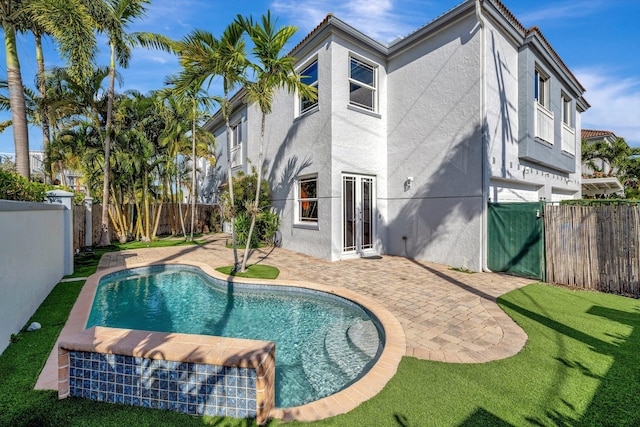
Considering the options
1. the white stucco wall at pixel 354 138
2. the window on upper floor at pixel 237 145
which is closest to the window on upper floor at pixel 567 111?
the white stucco wall at pixel 354 138

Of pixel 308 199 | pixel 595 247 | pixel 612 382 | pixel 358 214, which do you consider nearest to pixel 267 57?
pixel 308 199

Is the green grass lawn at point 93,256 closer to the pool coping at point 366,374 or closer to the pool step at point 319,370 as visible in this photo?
the pool coping at point 366,374

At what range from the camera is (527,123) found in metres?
10.1

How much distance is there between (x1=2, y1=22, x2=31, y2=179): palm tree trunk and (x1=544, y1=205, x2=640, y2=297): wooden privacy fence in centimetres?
1650

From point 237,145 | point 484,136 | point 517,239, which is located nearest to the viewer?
point 517,239

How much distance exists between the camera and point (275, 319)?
599 centimetres

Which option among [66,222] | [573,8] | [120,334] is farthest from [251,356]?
[573,8]

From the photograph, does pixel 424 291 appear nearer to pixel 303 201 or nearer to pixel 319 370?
pixel 319 370

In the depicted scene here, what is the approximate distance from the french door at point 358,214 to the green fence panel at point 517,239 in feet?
14.2

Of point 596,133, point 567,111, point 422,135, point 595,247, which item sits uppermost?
point 596,133

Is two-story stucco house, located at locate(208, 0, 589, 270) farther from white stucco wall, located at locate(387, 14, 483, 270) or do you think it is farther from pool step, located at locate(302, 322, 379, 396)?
pool step, located at locate(302, 322, 379, 396)

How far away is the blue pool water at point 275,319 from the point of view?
402 cm

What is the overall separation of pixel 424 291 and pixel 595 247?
4.60 metres

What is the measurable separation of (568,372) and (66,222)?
12103 millimetres
